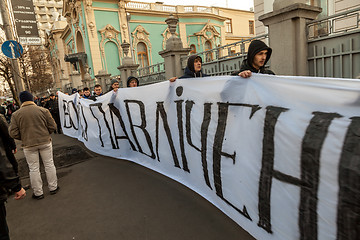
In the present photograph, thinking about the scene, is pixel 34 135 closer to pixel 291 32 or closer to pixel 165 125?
pixel 165 125

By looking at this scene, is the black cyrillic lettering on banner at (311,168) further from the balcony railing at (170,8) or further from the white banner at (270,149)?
the balcony railing at (170,8)

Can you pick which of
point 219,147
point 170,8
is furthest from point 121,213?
point 170,8

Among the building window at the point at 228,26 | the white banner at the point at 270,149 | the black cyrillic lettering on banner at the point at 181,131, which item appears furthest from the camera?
the building window at the point at 228,26

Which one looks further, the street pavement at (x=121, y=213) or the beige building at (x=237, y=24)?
the beige building at (x=237, y=24)

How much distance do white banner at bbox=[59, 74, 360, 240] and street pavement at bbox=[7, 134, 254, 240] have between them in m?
0.21

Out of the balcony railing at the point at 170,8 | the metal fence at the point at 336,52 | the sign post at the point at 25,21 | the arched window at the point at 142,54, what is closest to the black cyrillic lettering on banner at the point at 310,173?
the metal fence at the point at 336,52

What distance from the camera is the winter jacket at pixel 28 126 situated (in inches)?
148

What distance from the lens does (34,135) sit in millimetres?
3797

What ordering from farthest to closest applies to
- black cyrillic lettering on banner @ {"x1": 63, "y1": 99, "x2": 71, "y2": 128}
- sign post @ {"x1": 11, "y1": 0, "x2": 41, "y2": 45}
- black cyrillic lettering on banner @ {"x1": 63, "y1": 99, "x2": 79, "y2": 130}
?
black cyrillic lettering on banner @ {"x1": 63, "y1": 99, "x2": 71, "y2": 128}, black cyrillic lettering on banner @ {"x1": 63, "y1": 99, "x2": 79, "y2": 130}, sign post @ {"x1": 11, "y1": 0, "x2": 41, "y2": 45}

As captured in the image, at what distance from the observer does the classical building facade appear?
21.1 metres

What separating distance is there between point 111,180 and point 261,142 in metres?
3.05

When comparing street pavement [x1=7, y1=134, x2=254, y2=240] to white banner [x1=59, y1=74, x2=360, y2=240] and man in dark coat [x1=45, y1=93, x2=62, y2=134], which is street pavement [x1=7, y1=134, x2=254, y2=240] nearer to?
white banner [x1=59, y1=74, x2=360, y2=240]

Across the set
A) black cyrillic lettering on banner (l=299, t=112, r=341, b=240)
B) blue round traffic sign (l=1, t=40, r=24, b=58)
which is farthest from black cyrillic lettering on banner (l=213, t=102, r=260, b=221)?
blue round traffic sign (l=1, t=40, r=24, b=58)

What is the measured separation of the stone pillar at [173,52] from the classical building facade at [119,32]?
10.0m
